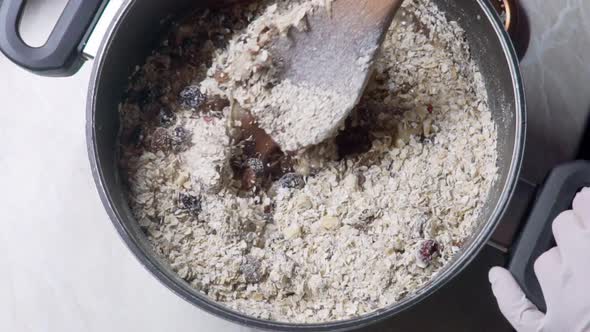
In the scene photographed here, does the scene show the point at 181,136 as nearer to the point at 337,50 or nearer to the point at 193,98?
the point at 193,98

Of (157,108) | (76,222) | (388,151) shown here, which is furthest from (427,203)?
(76,222)

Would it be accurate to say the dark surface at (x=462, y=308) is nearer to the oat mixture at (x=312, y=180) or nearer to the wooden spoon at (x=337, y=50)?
the oat mixture at (x=312, y=180)

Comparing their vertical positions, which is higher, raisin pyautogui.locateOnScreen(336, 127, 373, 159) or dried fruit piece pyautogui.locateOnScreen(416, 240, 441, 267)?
raisin pyautogui.locateOnScreen(336, 127, 373, 159)

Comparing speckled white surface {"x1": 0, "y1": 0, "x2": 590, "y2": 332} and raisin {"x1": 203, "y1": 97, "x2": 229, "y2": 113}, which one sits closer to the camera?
raisin {"x1": 203, "y1": 97, "x2": 229, "y2": 113}

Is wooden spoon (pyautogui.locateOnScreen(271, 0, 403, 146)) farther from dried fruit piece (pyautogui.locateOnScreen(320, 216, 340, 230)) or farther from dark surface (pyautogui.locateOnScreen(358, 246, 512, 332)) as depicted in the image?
dark surface (pyautogui.locateOnScreen(358, 246, 512, 332))

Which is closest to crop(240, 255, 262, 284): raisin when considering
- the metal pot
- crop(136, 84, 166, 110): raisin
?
Result: the metal pot

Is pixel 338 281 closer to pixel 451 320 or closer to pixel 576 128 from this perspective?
pixel 451 320

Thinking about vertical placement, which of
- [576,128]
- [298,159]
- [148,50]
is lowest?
[576,128]

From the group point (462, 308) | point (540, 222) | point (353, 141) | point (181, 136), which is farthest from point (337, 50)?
point (462, 308)
